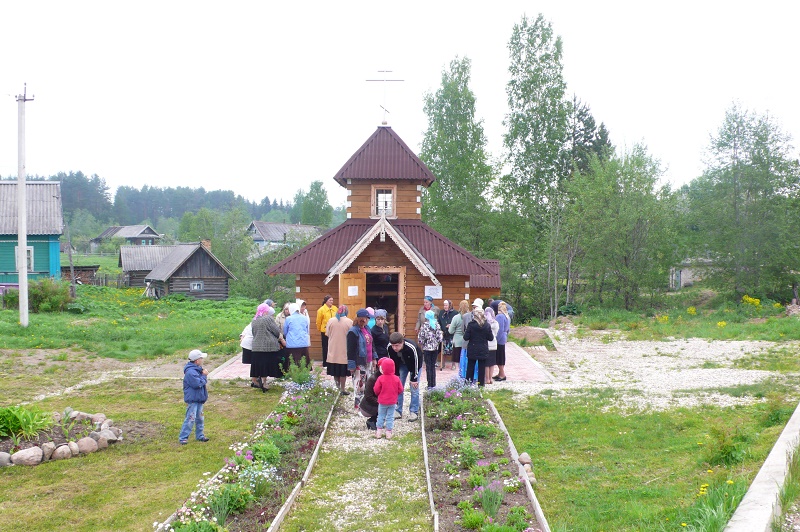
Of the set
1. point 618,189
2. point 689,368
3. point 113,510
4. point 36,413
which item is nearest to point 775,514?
point 113,510

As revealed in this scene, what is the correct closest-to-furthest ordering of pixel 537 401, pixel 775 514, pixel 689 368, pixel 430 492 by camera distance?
1. pixel 775 514
2. pixel 430 492
3. pixel 537 401
4. pixel 689 368

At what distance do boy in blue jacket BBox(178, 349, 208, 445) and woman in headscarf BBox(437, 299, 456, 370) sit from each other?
6348mm

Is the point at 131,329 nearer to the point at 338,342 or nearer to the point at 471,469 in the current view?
the point at 338,342

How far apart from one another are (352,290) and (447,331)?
9.15 feet

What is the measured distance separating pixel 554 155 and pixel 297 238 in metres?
15.9

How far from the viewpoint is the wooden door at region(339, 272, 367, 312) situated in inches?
648

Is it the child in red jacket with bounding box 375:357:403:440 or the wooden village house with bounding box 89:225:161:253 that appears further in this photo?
the wooden village house with bounding box 89:225:161:253

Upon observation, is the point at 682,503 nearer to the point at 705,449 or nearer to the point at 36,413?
the point at 705,449

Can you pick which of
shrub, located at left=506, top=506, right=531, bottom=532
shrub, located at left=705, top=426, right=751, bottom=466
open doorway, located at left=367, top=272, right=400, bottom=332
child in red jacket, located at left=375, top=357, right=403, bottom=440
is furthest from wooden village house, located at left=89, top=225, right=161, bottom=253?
shrub, located at left=506, top=506, right=531, bottom=532

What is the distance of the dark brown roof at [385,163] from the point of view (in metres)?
18.5

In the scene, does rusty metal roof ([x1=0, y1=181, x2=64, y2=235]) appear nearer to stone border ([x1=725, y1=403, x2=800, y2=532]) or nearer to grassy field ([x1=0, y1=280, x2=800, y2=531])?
grassy field ([x1=0, y1=280, x2=800, y2=531])

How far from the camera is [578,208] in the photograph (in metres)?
33.9

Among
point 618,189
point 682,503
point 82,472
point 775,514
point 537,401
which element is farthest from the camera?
point 618,189

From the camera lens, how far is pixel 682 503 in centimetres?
661
